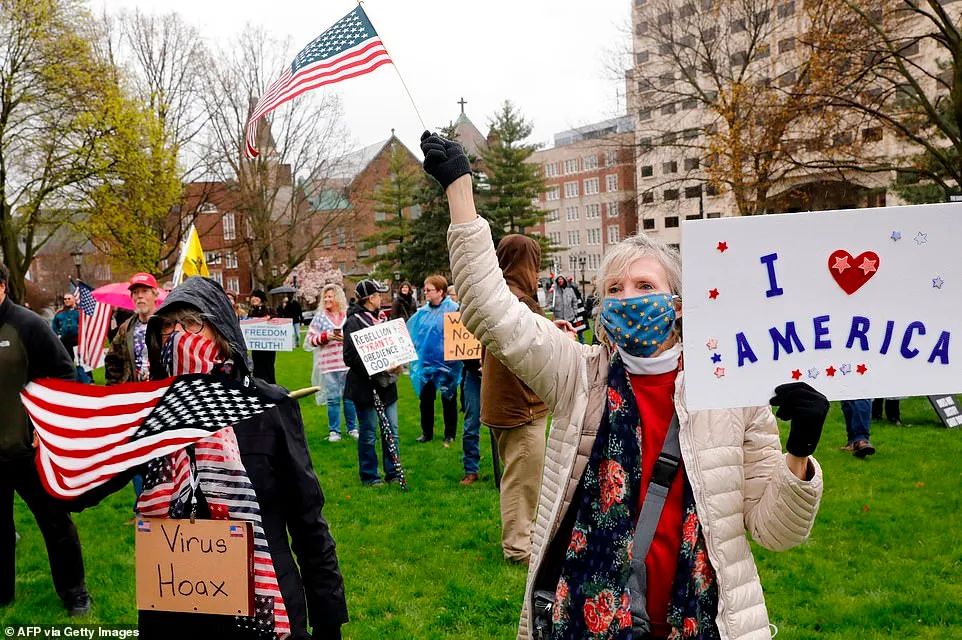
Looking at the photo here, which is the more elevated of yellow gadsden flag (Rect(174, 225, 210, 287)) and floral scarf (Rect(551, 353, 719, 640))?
yellow gadsden flag (Rect(174, 225, 210, 287))

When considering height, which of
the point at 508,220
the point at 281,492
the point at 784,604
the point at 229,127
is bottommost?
the point at 784,604

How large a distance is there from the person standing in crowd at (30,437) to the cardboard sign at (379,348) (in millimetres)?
3405

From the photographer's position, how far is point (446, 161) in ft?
7.79

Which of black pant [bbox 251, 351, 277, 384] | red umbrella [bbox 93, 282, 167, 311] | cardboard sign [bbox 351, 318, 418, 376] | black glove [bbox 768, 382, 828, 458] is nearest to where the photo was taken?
black glove [bbox 768, 382, 828, 458]

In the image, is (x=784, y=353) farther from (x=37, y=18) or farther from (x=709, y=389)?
(x=37, y=18)

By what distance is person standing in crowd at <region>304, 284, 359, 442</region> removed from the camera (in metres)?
10.7

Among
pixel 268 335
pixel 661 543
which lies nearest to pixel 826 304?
pixel 661 543

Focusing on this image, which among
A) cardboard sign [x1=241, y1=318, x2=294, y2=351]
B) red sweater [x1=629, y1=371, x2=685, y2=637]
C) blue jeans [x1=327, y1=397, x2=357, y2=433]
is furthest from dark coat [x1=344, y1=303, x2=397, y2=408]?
red sweater [x1=629, y1=371, x2=685, y2=637]

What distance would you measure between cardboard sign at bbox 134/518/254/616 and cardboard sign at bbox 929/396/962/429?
9710 millimetres

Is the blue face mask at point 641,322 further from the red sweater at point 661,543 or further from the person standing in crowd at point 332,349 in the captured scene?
the person standing in crowd at point 332,349

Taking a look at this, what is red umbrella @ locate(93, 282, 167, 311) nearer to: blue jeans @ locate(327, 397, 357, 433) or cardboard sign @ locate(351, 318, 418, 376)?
blue jeans @ locate(327, 397, 357, 433)

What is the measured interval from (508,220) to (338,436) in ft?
147

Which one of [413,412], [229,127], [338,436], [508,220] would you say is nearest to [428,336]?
[338,436]

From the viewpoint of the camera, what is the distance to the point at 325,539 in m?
2.88
